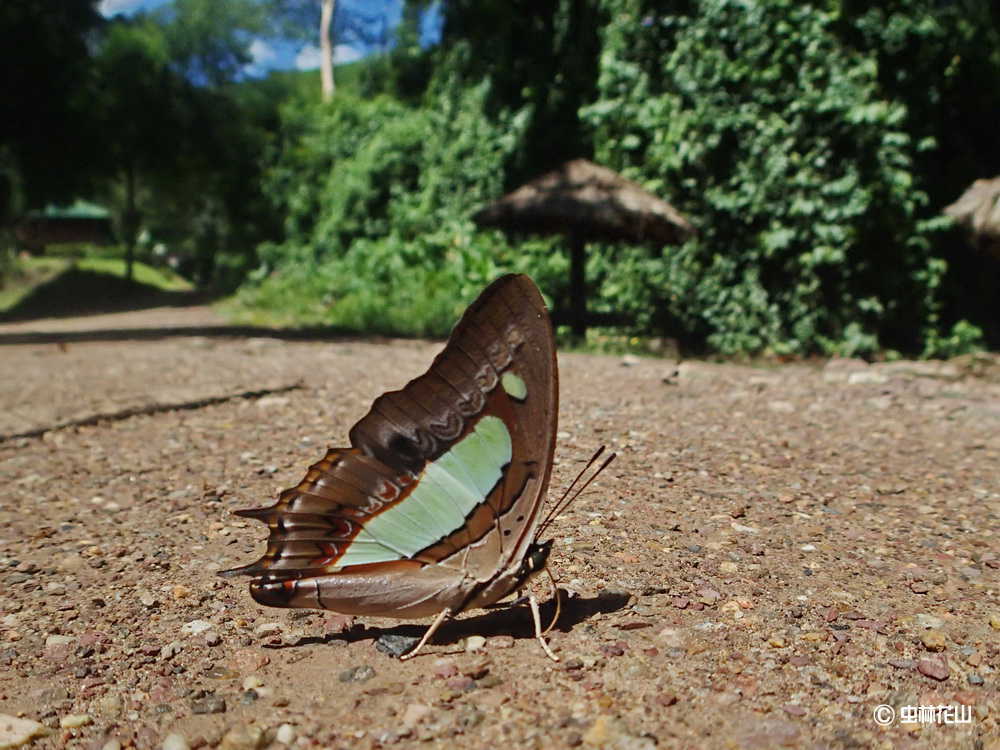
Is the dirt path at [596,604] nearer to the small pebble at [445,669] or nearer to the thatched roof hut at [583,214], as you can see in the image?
the small pebble at [445,669]

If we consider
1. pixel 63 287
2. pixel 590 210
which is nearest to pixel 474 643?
pixel 590 210

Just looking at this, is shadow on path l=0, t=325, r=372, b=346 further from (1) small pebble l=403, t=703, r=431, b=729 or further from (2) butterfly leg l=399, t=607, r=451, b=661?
(1) small pebble l=403, t=703, r=431, b=729

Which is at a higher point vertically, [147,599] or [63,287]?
[147,599]

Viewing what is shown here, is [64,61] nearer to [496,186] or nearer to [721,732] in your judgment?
[496,186]

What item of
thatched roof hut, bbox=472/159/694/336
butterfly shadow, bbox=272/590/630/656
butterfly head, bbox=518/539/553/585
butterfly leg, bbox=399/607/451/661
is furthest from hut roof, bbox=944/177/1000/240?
butterfly leg, bbox=399/607/451/661

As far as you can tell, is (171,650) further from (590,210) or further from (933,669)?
(590,210)

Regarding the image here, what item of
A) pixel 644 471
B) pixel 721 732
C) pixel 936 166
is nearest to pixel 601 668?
pixel 721 732
